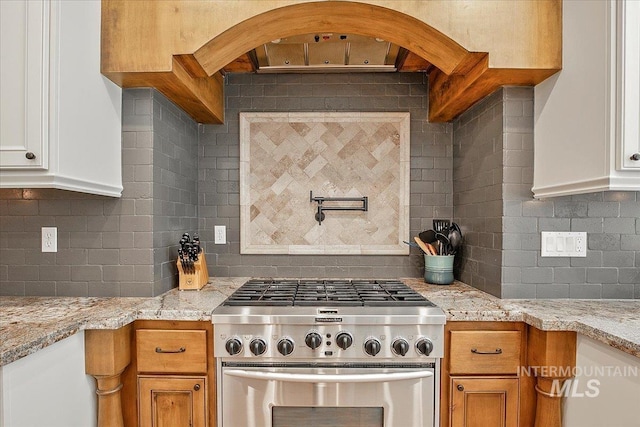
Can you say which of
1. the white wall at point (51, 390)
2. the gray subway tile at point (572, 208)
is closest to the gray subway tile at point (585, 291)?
the gray subway tile at point (572, 208)

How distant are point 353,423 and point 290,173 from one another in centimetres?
152

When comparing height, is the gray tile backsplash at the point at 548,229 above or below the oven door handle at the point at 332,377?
above

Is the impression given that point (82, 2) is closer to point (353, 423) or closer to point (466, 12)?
point (466, 12)

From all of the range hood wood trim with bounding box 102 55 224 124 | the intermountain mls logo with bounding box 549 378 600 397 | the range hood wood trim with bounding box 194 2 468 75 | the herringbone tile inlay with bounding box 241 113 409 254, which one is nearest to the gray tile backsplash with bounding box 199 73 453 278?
the herringbone tile inlay with bounding box 241 113 409 254

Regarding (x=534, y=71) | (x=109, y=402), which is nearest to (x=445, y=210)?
(x=534, y=71)

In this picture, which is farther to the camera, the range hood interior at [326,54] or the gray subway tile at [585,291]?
the range hood interior at [326,54]

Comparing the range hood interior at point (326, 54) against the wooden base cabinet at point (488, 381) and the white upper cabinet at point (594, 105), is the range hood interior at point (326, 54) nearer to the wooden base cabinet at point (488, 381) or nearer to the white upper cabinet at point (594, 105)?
the white upper cabinet at point (594, 105)

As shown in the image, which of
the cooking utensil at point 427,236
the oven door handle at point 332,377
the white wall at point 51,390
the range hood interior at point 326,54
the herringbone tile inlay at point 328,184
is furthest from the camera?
the herringbone tile inlay at point 328,184

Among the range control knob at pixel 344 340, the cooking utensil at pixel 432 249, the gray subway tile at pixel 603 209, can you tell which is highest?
the gray subway tile at pixel 603 209

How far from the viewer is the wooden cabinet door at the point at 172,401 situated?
5.49ft

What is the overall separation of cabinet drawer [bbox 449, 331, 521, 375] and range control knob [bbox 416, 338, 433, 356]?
0.11 m

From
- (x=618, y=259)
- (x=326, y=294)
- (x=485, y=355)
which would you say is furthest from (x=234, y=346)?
(x=618, y=259)

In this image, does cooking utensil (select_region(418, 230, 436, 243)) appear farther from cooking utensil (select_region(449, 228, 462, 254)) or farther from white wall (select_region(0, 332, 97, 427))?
→ white wall (select_region(0, 332, 97, 427))

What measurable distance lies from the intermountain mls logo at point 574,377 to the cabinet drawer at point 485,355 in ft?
0.24
